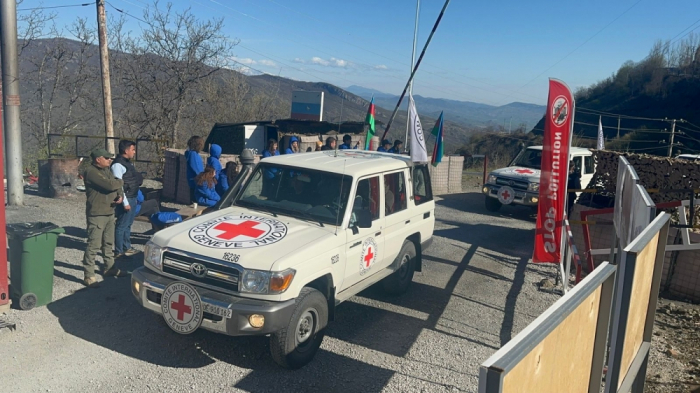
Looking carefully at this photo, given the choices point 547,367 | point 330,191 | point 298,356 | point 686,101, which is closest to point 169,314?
point 298,356

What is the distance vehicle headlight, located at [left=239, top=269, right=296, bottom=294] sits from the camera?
4.89 meters

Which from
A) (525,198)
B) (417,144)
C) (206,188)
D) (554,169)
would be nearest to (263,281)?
(206,188)

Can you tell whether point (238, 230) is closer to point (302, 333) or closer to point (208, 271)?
point (208, 271)

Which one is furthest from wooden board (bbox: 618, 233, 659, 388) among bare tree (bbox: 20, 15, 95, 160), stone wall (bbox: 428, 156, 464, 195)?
bare tree (bbox: 20, 15, 95, 160)

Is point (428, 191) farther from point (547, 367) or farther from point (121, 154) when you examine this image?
point (547, 367)

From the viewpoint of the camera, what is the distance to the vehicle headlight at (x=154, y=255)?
535 centimetres

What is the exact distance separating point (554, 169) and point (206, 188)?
5.04 metres

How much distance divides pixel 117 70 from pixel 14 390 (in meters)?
20.4

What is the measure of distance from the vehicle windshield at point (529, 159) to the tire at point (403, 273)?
337 inches

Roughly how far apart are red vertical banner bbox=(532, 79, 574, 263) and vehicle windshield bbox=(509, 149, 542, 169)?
7.30 metres

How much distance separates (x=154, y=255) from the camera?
5398mm

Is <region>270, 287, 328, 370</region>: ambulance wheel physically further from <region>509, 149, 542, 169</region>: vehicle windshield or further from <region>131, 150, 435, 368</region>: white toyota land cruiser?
<region>509, 149, 542, 169</region>: vehicle windshield

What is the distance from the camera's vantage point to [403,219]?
7.10 metres

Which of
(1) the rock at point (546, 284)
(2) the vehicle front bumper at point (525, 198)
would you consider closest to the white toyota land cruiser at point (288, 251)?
(1) the rock at point (546, 284)
